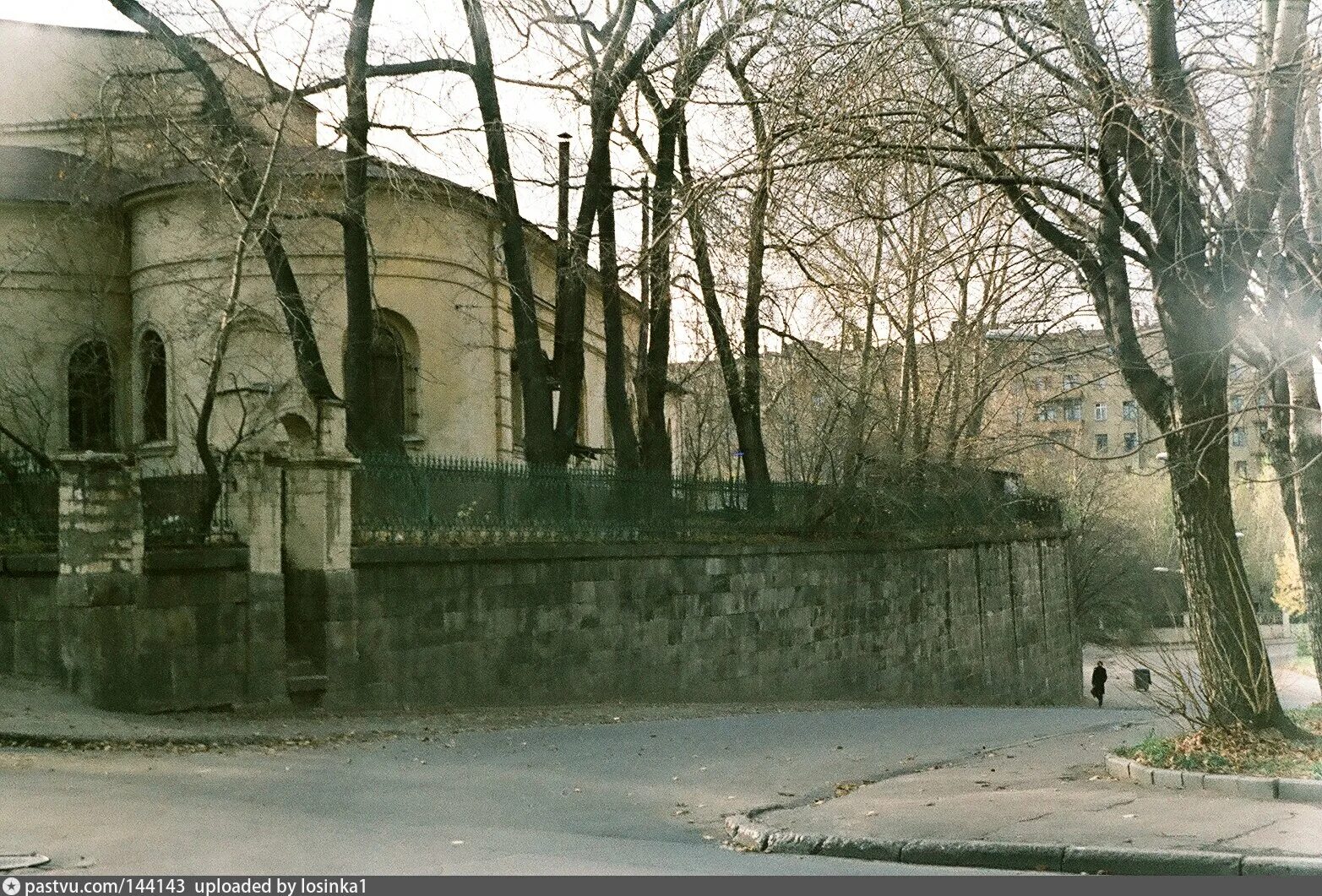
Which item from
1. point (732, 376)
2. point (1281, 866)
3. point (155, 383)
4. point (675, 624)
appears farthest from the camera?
point (155, 383)

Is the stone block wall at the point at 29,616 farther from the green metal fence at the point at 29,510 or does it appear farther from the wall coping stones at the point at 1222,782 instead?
the wall coping stones at the point at 1222,782

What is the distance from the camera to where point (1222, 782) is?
9.86 m

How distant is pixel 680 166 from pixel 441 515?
8.83 meters

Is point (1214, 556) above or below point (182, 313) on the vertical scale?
Result: below

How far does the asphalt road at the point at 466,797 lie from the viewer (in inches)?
310

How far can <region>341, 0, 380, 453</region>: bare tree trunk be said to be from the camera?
1808 cm

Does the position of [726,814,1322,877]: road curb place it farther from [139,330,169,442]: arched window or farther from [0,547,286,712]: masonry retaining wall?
[139,330,169,442]: arched window

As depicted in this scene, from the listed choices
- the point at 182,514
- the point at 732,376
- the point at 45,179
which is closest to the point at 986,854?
the point at 182,514

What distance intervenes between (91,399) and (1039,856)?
23918 millimetres

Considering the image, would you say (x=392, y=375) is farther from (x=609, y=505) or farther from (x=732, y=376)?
(x=609, y=505)

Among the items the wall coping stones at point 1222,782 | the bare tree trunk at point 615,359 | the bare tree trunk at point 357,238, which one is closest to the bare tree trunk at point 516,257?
the bare tree trunk at point 615,359

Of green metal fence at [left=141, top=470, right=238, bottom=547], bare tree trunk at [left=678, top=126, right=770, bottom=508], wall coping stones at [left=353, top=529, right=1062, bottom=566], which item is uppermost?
bare tree trunk at [left=678, top=126, right=770, bottom=508]

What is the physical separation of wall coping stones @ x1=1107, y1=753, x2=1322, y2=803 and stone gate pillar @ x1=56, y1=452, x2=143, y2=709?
963cm

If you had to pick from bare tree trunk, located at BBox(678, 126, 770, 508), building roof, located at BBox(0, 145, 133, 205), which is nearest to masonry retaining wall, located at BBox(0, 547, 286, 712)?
bare tree trunk, located at BBox(678, 126, 770, 508)
